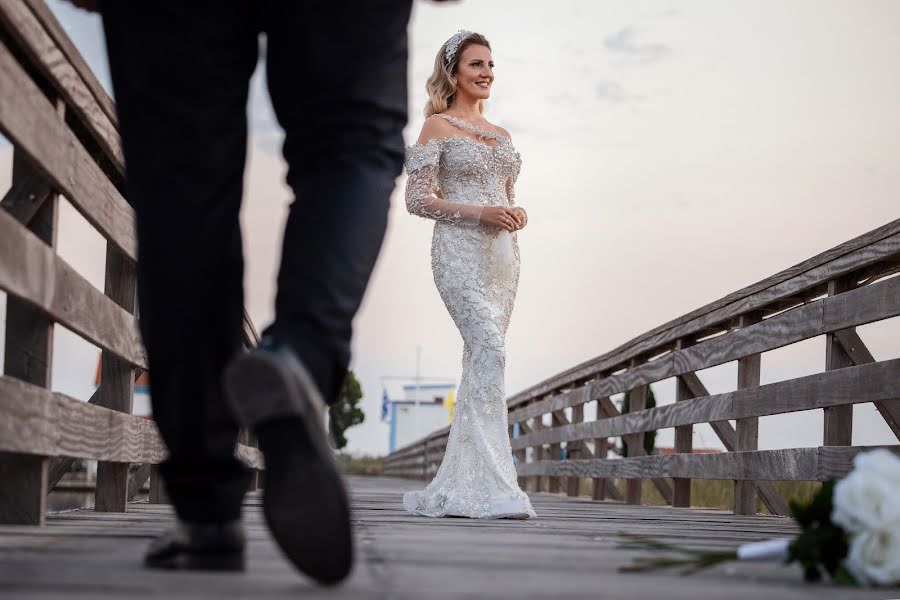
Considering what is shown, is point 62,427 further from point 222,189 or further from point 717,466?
point 717,466

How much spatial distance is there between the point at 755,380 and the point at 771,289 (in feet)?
1.62

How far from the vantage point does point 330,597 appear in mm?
1467

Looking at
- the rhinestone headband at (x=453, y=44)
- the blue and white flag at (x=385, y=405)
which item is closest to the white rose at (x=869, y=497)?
the rhinestone headband at (x=453, y=44)

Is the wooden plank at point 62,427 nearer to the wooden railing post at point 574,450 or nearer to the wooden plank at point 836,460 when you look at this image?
the wooden plank at point 836,460

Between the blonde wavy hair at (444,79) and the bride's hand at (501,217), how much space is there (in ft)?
1.93

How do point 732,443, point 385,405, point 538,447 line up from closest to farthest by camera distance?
1. point 732,443
2. point 538,447
3. point 385,405

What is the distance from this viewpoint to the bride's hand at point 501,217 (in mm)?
5086

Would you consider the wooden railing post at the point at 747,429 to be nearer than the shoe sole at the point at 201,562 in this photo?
No

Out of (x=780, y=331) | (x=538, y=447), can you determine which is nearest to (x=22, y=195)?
(x=780, y=331)

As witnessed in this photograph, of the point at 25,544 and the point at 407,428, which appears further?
the point at 407,428

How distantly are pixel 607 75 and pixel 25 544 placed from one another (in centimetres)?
909

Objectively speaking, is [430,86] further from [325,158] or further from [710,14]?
[710,14]

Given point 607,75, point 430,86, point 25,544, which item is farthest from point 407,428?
point 25,544

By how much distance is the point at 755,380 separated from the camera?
5.28 meters
